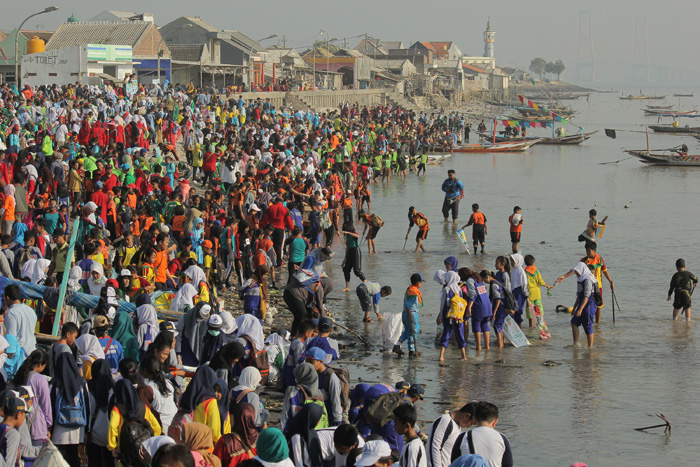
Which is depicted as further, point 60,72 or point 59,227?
point 60,72

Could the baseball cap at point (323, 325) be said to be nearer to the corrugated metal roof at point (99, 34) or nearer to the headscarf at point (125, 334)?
the headscarf at point (125, 334)

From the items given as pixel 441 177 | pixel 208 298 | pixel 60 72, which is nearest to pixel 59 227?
pixel 208 298

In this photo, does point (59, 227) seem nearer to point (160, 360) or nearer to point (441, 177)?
point (160, 360)

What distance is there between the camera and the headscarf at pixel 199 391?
22.6ft

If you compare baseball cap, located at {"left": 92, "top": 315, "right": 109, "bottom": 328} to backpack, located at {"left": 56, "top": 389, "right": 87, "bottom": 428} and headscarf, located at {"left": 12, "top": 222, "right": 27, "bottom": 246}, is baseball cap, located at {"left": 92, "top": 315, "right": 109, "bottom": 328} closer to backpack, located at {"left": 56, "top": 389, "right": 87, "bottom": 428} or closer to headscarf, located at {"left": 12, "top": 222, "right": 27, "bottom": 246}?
backpack, located at {"left": 56, "top": 389, "right": 87, "bottom": 428}

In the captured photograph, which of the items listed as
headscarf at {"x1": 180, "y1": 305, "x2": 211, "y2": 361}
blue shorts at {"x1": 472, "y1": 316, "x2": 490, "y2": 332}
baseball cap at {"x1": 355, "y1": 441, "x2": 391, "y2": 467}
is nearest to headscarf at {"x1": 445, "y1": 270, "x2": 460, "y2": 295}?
blue shorts at {"x1": 472, "y1": 316, "x2": 490, "y2": 332}

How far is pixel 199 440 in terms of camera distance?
6199 mm

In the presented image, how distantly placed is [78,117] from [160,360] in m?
19.4

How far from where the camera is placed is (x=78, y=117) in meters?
25.5

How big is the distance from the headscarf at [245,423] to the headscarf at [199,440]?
1.62ft

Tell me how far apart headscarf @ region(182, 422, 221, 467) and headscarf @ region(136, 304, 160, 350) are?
9.36 ft

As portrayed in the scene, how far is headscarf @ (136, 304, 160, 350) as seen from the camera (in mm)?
8969

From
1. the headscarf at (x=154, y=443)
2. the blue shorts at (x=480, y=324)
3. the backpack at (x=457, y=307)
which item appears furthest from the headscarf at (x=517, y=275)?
the headscarf at (x=154, y=443)

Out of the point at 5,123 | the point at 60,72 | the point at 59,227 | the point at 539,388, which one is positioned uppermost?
the point at 60,72
